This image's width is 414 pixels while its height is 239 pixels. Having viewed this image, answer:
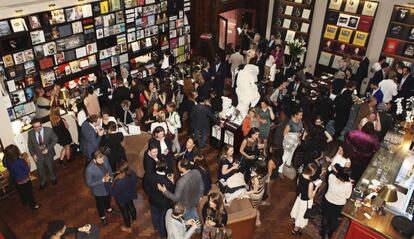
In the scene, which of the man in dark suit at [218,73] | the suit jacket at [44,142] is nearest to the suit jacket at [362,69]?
the man in dark suit at [218,73]

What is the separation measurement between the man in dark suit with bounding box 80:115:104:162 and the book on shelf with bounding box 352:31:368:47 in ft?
25.7

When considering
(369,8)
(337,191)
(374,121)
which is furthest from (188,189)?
(369,8)

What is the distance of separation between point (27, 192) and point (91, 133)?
1385 millimetres

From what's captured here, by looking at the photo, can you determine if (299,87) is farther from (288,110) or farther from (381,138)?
(381,138)

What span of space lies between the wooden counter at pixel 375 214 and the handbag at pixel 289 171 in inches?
49.7

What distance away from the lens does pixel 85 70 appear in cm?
886

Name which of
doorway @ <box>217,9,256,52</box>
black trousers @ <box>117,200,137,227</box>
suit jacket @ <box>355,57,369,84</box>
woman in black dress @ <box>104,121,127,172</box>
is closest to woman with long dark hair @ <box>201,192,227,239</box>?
black trousers @ <box>117,200,137,227</box>

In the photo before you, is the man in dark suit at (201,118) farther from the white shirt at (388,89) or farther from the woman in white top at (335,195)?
the white shirt at (388,89)

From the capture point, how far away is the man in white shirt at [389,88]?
28.1 ft

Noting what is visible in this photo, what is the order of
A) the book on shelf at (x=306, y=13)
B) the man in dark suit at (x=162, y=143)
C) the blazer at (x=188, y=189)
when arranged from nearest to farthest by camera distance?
1. the blazer at (x=188, y=189)
2. the man in dark suit at (x=162, y=143)
3. the book on shelf at (x=306, y=13)

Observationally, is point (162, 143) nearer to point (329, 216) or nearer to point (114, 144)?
point (114, 144)

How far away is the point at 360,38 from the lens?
34.7 feet

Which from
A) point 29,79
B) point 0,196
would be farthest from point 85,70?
point 0,196

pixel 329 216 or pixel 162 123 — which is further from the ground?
pixel 162 123
